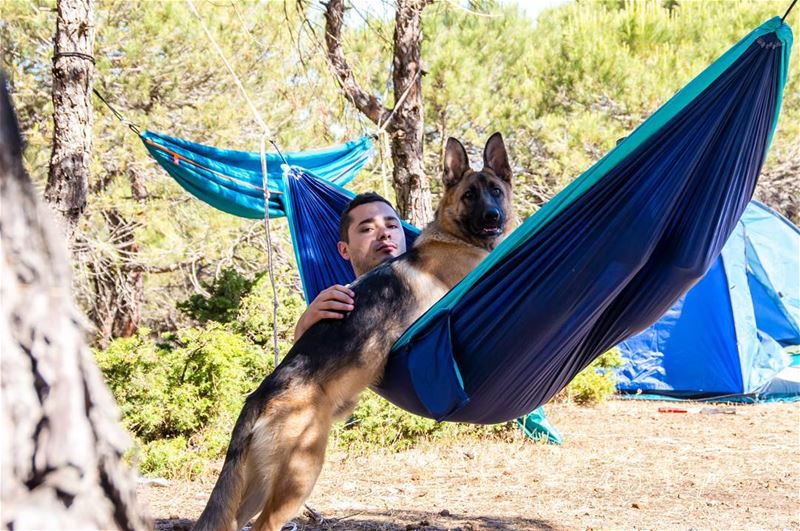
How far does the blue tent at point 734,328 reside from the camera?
670 centimetres

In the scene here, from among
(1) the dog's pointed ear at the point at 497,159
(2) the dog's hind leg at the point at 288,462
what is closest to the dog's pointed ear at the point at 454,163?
(1) the dog's pointed ear at the point at 497,159

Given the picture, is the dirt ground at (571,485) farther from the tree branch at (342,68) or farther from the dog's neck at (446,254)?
the tree branch at (342,68)

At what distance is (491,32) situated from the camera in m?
10.7

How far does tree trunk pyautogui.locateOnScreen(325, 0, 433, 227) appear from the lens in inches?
222

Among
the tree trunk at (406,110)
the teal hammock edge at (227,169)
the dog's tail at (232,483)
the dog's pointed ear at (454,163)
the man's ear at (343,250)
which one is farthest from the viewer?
the tree trunk at (406,110)

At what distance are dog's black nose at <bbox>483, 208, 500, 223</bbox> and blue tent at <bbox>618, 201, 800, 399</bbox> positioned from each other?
4.26 meters

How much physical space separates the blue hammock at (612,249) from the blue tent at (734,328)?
467 centimetres

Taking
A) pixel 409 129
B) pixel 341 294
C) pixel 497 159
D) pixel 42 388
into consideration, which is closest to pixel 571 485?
pixel 497 159

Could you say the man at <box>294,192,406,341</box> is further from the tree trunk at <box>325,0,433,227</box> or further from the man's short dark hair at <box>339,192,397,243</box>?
the tree trunk at <box>325,0,433,227</box>

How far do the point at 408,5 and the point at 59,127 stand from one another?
2.51 m

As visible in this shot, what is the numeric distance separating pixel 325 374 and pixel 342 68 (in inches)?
149

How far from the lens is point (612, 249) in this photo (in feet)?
7.02

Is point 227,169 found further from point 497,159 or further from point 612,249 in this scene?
point 612,249

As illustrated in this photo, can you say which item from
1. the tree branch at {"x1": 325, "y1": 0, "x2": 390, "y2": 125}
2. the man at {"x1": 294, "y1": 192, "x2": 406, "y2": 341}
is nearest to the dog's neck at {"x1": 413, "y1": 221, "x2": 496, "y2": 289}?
the man at {"x1": 294, "y1": 192, "x2": 406, "y2": 341}
